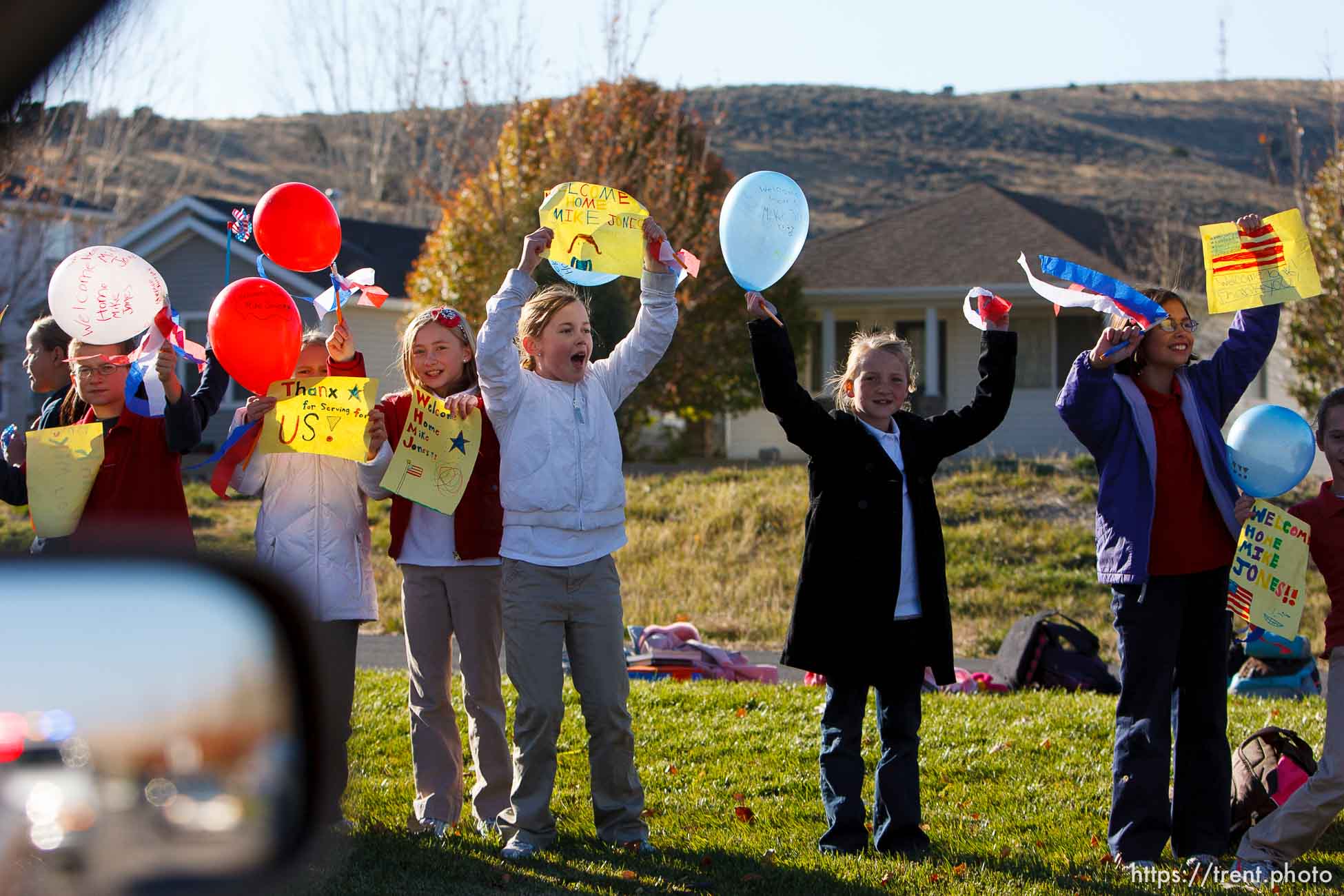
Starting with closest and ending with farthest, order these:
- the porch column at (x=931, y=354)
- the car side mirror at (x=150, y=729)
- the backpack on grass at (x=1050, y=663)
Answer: the car side mirror at (x=150, y=729) < the backpack on grass at (x=1050, y=663) < the porch column at (x=931, y=354)

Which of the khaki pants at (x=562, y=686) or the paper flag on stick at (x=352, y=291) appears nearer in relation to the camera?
the khaki pants at (x=562, y=686)

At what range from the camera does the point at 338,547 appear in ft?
17.1

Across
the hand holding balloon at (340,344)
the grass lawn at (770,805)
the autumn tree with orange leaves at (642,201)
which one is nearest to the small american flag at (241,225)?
the hand holding balloon at (340,344)

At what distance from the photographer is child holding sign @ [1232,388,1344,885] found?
4699mm

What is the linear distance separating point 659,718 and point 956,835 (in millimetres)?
2270

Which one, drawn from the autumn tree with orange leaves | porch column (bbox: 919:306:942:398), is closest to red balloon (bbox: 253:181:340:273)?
the autumn tree with orange leaves

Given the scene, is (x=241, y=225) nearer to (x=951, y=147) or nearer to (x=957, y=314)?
(x=957, y=314)

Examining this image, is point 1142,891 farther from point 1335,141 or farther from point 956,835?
point 1335,141

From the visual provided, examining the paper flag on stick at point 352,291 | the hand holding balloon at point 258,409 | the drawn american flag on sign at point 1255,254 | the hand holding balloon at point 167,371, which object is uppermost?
the drawn american flag on sign at point 1255,254

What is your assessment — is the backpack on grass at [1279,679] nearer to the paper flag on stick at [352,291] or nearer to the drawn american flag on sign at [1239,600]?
the drawn american flag on sign at [1239,600]

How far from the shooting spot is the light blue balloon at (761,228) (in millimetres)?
5219

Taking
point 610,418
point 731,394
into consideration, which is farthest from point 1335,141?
point 610,418

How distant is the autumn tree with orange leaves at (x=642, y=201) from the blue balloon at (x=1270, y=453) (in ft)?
42.4

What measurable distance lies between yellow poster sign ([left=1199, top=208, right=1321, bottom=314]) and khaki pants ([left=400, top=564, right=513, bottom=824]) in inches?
111
